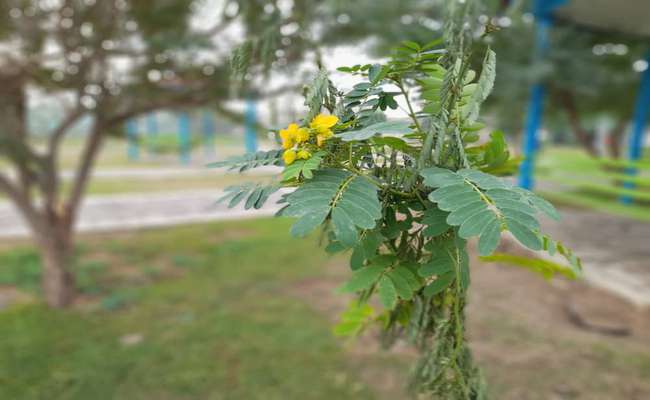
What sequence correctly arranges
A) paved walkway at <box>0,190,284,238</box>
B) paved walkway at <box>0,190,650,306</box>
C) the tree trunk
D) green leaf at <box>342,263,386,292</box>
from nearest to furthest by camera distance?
green leaf at <box>342,263,386,292</box>, the tree trunk, paved walkway at <box>0,190,650,306</box>, paved walkway at <box>0,190,284,238</box>

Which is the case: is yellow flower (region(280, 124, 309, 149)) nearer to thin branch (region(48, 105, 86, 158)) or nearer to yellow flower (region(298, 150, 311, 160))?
yellow flower (region(298, 150, 311, 160))

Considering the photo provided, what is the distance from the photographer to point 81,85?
10.0 ft

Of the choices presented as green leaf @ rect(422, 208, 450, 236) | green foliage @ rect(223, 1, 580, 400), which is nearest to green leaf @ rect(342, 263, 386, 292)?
green foliage @ rect(223, 1, 580, 400)

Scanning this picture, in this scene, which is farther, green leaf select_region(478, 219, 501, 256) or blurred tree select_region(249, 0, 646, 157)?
blurred tree select_region(249, 0, 646, 157)

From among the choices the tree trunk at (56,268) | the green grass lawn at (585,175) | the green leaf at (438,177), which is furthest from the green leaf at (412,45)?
the green grass lawn at (585,175)

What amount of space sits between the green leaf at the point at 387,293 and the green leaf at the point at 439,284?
2.9 inches

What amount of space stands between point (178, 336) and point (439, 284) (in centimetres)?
242

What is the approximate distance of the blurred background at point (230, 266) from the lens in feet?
7.35

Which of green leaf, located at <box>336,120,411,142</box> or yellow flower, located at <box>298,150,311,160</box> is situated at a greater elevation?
green leaf, located at <box>336,120,411,142</box>

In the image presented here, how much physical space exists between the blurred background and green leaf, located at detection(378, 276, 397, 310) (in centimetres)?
41

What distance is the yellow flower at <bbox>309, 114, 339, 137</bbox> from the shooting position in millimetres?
623

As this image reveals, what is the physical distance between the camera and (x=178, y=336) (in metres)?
2.78

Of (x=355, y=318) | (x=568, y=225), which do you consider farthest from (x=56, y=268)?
(x=568, y=225)

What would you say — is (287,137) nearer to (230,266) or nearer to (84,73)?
(84,73)
